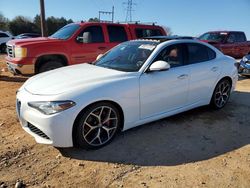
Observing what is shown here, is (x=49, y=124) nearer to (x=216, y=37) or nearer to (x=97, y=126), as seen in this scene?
→ (x=97, y=126)

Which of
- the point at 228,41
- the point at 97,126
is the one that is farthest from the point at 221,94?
the point at 228,41

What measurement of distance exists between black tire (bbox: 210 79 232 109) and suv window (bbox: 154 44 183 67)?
50.6 inches

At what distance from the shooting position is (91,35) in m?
9.03

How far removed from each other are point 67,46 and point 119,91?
4.83 metres

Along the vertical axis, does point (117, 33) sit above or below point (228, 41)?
above

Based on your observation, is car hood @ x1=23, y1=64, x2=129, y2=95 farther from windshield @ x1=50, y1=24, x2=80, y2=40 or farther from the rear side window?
windshield @ x1=50, y1=24, x2=80, y2=40

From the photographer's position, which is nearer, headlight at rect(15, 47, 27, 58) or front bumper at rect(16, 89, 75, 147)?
front bumper at rect(16, 89, 75, 147)

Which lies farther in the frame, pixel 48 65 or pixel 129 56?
pixel 48 65

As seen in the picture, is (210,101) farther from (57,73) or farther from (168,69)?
(57,73)

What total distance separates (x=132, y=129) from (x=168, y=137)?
2.10 ft

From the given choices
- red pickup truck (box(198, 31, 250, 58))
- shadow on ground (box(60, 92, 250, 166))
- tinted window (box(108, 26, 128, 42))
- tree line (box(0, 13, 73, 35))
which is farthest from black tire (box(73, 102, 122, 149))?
tree line (box(0, 13, 73, 35))

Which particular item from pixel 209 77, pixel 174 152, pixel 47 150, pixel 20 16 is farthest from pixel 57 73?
pixel 20 16

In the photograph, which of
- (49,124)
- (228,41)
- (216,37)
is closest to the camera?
(49,124)

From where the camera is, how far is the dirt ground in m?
3.50
